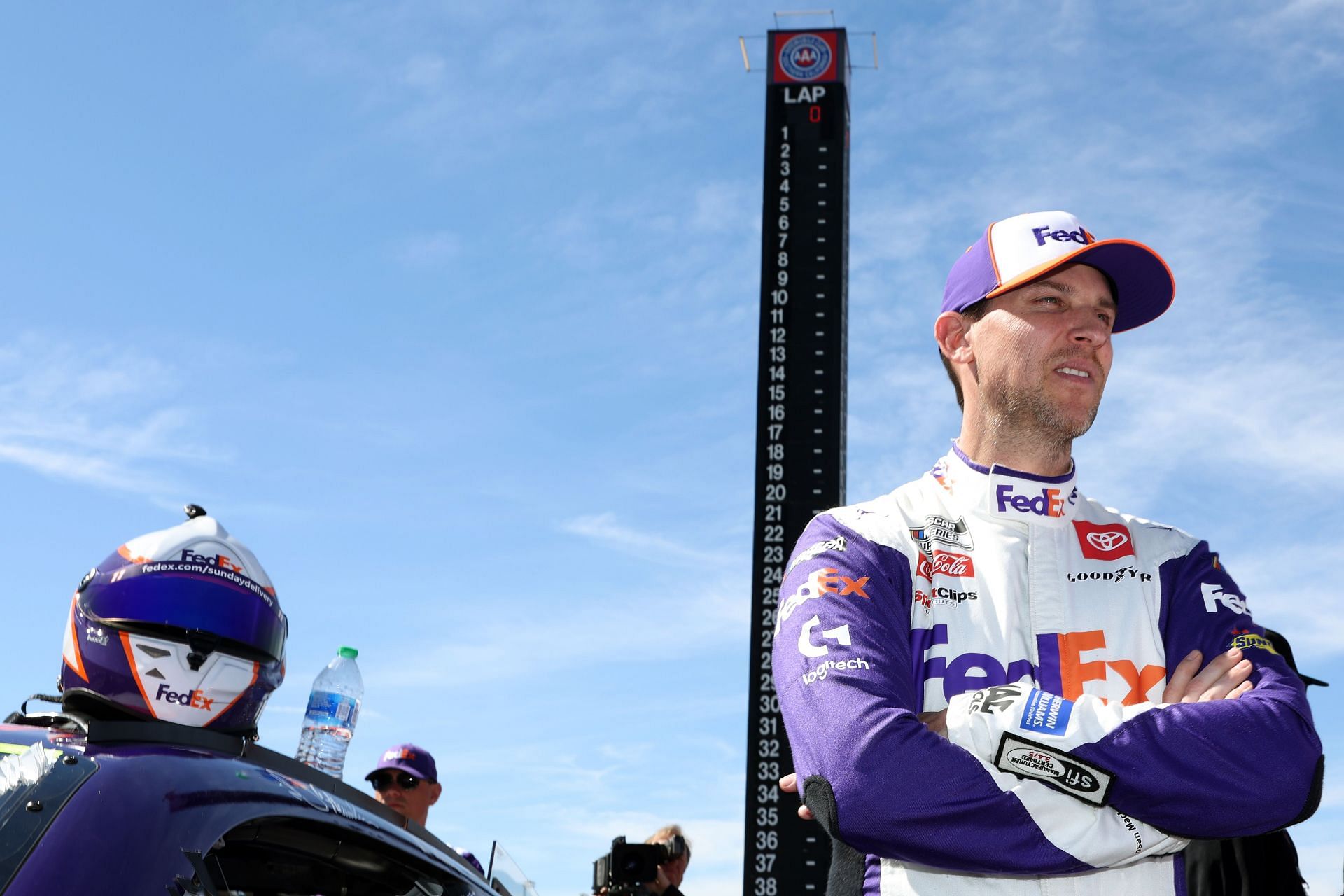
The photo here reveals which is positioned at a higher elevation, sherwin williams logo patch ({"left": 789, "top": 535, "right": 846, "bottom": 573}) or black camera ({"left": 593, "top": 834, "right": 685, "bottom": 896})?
black camera ({"left": 593, "top": 834, "right": 685, "bottom": 896})

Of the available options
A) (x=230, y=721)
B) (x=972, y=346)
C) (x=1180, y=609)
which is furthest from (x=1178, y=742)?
(x=230, y=721)

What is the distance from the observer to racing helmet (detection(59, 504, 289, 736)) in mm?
2410

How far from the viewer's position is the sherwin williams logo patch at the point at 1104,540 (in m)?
2.07

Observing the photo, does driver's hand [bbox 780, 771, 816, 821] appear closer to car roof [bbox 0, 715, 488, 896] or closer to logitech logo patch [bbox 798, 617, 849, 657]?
logitech logo patch [bbox 798, 617, 849, 657]

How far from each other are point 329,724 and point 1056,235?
70.9 inches

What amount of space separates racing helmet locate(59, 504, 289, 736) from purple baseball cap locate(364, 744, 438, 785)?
3.32 metres

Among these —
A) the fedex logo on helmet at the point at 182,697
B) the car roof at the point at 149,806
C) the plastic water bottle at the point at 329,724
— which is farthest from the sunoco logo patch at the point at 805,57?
the car roof at the point at 149,806

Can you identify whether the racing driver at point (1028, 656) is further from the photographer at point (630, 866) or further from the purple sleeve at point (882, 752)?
the photographer at point (630, 866)

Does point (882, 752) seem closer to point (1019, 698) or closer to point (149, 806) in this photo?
point (1019, 698)

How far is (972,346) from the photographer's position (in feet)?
7.19

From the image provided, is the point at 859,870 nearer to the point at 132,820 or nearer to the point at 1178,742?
the point at 1178,742

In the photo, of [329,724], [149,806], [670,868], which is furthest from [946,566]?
[670,868]

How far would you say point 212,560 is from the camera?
249 centimetres

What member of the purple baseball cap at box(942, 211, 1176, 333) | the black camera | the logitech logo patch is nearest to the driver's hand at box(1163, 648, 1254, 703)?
the logitech logo patch
